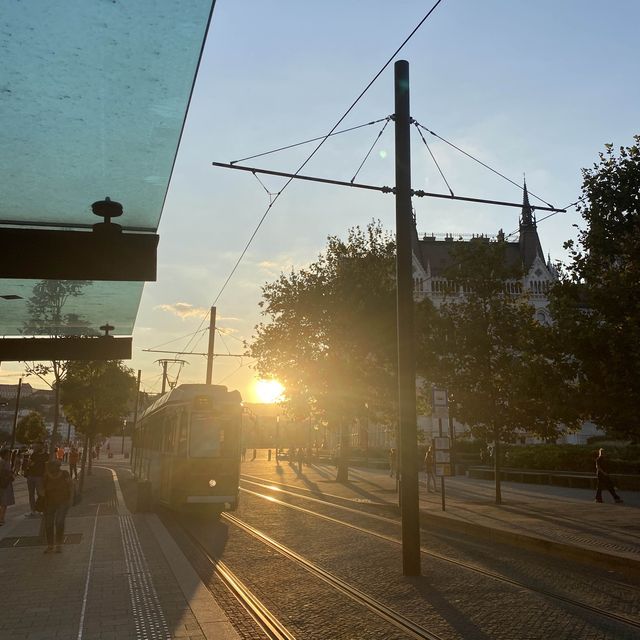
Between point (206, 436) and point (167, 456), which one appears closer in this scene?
point (206, 436)

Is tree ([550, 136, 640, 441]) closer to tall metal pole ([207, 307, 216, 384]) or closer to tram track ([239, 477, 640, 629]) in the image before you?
tram track ([239, 477, 640, 629])

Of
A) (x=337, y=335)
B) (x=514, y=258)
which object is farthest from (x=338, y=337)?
(x=514, y=258)

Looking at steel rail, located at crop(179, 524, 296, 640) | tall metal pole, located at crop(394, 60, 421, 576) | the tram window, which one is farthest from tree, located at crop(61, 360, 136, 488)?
tall metal pole, located at crop(394, 60, 421, 576)

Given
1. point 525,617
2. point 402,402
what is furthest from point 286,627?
point 402,402

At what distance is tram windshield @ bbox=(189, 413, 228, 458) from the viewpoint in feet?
54.7

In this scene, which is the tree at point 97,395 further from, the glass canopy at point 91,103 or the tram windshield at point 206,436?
the glass canopy at point 91,103

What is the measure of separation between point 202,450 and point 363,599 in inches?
384

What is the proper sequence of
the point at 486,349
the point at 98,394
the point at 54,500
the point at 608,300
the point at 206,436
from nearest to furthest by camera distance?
the point at 54,500 < the point at 608,300 < the point at 206,436 < the point at 486,349 < the point at 98,394

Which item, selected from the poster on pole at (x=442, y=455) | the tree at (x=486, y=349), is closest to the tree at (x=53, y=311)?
the poster on pole at (x=442, y=455)

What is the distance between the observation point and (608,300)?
46.9ft

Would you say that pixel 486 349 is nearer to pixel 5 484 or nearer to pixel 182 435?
pixel 182 435

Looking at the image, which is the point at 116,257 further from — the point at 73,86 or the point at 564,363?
the point at 564,363

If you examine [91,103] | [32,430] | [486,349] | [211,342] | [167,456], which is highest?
[211,342]

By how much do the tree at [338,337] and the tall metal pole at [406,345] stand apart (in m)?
17.3
